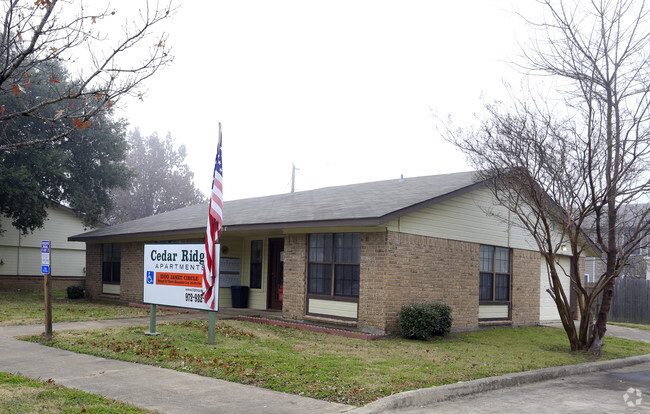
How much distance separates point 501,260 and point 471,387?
9.31m

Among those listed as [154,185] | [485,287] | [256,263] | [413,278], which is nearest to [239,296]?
[256,263]

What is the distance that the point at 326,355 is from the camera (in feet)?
34.1

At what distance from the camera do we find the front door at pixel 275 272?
1855 cm

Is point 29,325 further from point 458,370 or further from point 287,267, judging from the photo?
point 458,370

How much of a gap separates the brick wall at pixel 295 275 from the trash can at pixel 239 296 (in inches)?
156

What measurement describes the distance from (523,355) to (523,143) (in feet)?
15.2

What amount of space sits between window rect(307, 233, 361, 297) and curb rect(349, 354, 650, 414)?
198 inches

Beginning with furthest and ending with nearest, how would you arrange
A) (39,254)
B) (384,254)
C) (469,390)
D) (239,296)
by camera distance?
(39,254)
(239,296)
(384,254)
(469,390)

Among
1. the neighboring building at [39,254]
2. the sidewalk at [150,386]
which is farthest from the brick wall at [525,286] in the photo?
the neighboring building at [39,254]

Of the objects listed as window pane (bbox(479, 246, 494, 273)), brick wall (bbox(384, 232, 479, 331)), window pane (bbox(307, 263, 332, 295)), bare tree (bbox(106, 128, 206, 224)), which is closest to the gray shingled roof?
brick wall (bbox(384, 232, 479, 331))

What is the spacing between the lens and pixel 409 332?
12.9 meters

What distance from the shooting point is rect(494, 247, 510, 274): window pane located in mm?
17000

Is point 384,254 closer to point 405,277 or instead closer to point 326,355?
point 405,277

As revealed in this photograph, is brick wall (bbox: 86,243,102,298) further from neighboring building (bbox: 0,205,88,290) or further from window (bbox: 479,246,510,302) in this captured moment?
window (bbox: 479,246,510,302)
